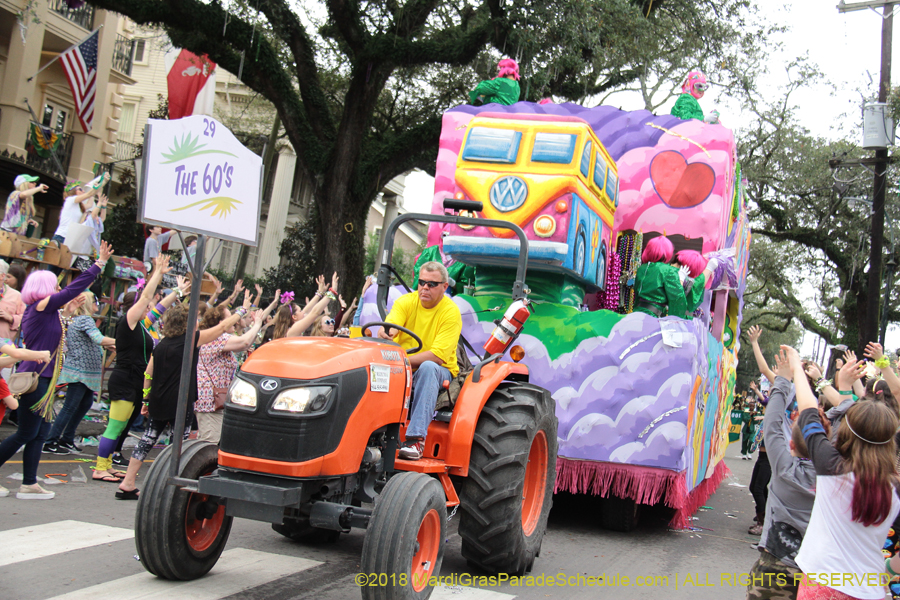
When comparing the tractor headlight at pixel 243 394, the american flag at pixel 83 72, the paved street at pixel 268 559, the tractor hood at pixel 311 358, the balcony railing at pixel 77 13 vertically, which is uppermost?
the balcony railing at pixel 77 13

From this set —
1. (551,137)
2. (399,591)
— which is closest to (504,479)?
(399,591)

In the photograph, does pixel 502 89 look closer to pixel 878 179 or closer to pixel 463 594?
pixel 463 594

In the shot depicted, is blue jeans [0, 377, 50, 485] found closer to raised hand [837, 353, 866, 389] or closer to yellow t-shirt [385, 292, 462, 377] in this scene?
yellow t-shirt [385, 292, 462, 377]

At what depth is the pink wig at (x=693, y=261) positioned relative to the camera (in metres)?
8.17

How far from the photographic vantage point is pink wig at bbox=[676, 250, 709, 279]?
322 inches

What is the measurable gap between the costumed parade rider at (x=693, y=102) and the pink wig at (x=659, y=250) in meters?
1.77

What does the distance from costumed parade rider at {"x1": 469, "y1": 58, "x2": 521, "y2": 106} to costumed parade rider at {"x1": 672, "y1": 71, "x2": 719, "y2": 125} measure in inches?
77.6

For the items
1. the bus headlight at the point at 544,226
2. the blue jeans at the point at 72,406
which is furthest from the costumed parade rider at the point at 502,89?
the blue jeans at the point at 72,406

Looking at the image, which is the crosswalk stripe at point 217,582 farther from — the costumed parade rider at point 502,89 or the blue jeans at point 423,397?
the costumed parade rider at point 502,89

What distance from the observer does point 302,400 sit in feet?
12.5

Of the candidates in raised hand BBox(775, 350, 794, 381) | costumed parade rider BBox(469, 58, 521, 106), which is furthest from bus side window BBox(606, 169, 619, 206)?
raised hand BBox(775, 350, 794, 381)

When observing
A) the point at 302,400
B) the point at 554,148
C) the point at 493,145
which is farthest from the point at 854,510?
the point at 493,145

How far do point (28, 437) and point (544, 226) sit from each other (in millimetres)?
4355

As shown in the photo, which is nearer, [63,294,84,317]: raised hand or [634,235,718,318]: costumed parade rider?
[634,235,718,318]: costumed parade rider
